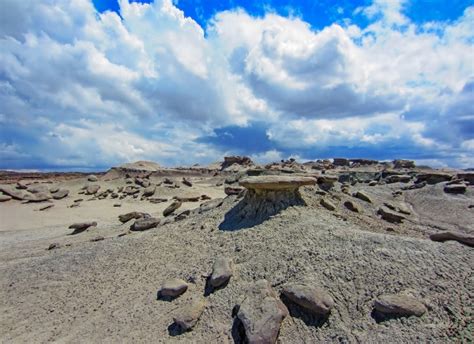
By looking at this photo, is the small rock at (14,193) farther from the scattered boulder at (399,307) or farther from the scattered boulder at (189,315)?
the scattered boulder at (399,307)

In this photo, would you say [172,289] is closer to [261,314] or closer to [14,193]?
[261,314]

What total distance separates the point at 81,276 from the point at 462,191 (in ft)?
44.1

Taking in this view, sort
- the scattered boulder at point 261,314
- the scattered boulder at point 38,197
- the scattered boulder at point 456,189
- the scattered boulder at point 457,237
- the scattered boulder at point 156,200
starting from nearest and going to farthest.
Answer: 1. the scattered boulder at point 261,314
2. the scattered boulder at point 457,237
3. the scattered boulder at point 456,189
4. the scattered boulder at point 156,200
5. the scattered boulder at point 38,197

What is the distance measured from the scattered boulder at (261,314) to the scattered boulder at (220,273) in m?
0.42

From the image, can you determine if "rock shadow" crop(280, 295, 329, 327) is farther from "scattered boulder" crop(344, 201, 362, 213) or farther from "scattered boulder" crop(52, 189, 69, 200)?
"scattered boulder" crop(52, 189, 69, 200)

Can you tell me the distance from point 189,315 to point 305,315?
126 cm

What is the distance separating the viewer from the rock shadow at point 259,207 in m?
5.32

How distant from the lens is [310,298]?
10.8 ft

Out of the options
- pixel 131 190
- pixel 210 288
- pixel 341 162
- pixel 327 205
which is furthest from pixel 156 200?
pixel 341 162

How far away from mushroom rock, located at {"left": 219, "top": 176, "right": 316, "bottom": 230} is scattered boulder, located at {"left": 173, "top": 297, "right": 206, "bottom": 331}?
1.77m

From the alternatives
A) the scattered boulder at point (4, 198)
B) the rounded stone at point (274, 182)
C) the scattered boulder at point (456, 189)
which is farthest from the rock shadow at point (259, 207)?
the scattered boulder at point (4, 198)

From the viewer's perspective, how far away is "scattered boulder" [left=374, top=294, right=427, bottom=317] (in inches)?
120

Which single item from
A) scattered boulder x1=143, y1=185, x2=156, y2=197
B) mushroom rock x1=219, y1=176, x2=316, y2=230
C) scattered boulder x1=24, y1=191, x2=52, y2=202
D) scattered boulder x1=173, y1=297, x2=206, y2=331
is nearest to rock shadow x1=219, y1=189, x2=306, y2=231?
mushroom rock x1=219, y1=176, x2=316, y2=230

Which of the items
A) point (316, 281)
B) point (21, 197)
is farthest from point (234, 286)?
point (21, 197)
